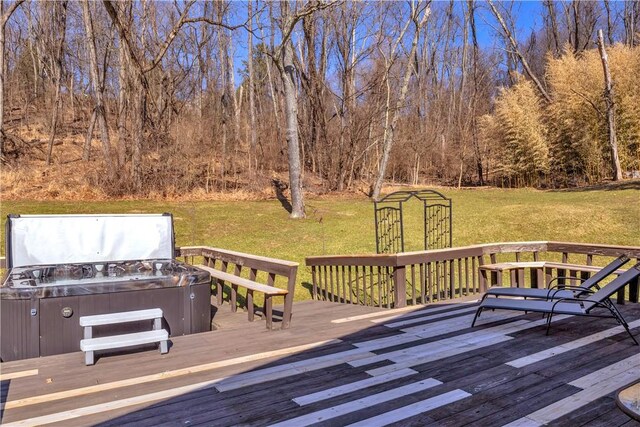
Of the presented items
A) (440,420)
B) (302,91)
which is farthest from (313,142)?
(440,420)

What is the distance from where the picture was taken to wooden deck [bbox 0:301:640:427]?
258 centimetres

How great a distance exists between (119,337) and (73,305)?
85 cm

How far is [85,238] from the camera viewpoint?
6.11m

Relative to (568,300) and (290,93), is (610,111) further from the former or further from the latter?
(568,300)

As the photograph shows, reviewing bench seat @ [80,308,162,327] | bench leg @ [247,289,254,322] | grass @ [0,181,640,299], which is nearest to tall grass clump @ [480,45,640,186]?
grass @ [0,181,640,299]

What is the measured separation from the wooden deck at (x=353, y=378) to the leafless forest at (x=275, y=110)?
8.79 meters

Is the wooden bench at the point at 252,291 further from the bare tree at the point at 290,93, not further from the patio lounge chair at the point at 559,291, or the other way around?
the bare tree at the point at 290,93

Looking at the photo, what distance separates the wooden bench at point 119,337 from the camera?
140 inches

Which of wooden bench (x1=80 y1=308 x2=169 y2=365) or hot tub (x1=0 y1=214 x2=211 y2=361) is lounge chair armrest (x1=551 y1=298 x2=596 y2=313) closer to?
wooden bench (x1=80 y1=308 x2=169 y2=365)

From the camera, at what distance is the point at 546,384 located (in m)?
2.94

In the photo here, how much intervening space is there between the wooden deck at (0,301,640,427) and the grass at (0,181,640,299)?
4.81m

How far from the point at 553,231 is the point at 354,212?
5.43 metres

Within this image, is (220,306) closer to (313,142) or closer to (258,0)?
(258,0)

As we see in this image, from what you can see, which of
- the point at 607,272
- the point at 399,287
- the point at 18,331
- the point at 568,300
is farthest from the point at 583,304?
the point at 18,331
